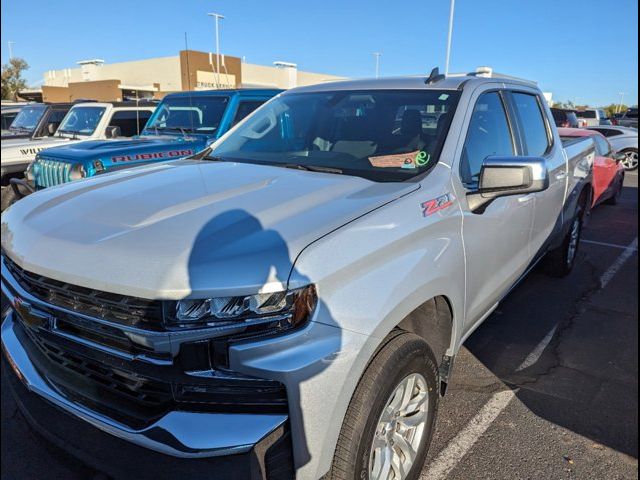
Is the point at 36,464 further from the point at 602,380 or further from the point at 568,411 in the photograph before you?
the point at 602,380

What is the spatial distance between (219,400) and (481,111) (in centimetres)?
241

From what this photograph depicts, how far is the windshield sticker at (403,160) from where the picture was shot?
263cm

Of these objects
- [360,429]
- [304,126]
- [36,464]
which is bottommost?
[36,464]

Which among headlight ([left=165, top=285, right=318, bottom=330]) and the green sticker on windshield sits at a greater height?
the green sticker on windshield

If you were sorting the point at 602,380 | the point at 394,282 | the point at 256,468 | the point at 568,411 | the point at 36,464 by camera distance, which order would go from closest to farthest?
1. the point at 256,468
2. the point at 394,282
3. the point at 36,464
4. the point at 568,411
5. the point at 602,380

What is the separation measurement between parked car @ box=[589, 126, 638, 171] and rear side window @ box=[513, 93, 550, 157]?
11761mm

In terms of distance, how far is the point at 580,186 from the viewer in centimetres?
506

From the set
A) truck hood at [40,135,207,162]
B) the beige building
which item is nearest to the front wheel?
truck hood at [40,135,207,162]

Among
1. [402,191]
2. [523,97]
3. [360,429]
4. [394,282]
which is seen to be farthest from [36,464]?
[523,97]

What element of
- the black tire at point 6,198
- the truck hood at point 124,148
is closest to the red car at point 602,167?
the truck hood at point 124,148

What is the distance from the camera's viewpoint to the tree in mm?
37969

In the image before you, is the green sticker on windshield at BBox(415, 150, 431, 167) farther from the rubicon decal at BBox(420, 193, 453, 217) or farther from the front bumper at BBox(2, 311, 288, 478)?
the front bumper at BBox(2, 311, 288, 478)

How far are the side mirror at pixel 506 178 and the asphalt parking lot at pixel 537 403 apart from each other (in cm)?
129

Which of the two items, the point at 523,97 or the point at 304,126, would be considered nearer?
the point at 304,126
